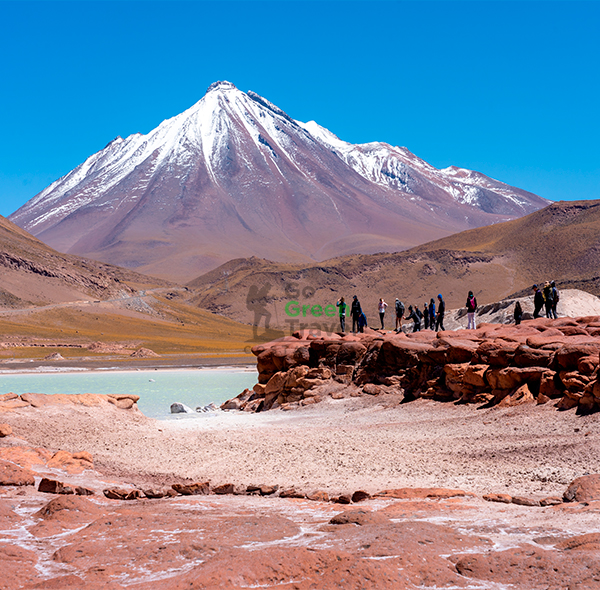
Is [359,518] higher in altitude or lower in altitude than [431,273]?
lower

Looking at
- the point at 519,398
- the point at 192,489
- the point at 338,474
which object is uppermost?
the point at 519,398

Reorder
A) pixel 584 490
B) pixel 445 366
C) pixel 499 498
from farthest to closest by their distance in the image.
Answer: pixel 445 366
pixel 499 498
pixel 584 490

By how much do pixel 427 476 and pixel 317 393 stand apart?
406 inches

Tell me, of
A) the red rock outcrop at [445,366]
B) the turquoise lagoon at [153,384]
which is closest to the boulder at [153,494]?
the red rock outcrop at [445,366]

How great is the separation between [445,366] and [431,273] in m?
100

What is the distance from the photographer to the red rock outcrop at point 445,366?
12.6 meters

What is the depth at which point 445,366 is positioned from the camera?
15.8m

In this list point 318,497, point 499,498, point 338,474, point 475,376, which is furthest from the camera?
point 475,376

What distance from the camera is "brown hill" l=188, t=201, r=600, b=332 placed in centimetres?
10388

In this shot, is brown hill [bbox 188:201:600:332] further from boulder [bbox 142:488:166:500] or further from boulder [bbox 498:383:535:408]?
boulder [bbox 142:488:166:500]

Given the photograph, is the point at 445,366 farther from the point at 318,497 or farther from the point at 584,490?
the point at 584,490

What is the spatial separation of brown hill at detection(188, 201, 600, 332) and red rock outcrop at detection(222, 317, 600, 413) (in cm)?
7281

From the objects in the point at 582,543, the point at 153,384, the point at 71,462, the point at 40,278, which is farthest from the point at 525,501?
the point at 40,278

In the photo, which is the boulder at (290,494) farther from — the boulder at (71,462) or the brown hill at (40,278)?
the brown hill at (40,278)
